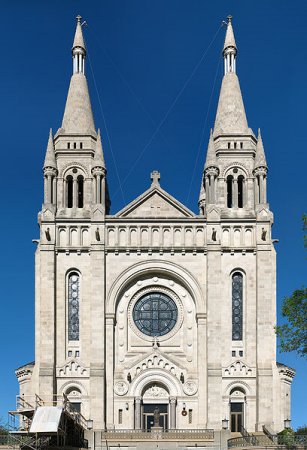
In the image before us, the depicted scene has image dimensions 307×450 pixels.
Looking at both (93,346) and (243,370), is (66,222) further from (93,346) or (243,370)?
(243,370)

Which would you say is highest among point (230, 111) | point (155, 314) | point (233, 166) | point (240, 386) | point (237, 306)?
point (230, 111)

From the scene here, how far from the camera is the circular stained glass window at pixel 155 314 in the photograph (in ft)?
178

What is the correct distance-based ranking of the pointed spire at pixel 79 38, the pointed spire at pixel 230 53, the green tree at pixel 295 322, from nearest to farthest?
the green tree at pixel 295 322 → the pointed spire at pixel 230 53 → the pointed spire at pixel 79 38

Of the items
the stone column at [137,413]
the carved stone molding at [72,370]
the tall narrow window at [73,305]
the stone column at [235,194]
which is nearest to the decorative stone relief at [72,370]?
the carved stone molding at [72,370]

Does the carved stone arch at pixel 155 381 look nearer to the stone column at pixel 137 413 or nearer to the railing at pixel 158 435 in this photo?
the stone column at pixel 137 413

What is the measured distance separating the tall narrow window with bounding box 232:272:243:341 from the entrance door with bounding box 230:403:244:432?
455 centimetres

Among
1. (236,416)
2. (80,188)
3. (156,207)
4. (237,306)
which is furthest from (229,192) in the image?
(236,416)

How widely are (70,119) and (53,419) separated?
24702mm

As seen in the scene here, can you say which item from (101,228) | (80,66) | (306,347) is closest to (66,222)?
(101,228)

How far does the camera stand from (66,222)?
54625 mm

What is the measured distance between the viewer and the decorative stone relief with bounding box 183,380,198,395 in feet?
173

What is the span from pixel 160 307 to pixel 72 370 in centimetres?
763

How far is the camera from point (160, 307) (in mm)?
54812

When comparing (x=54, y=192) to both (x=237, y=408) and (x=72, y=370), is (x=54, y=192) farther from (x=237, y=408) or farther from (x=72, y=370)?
(x=237, y=408)
